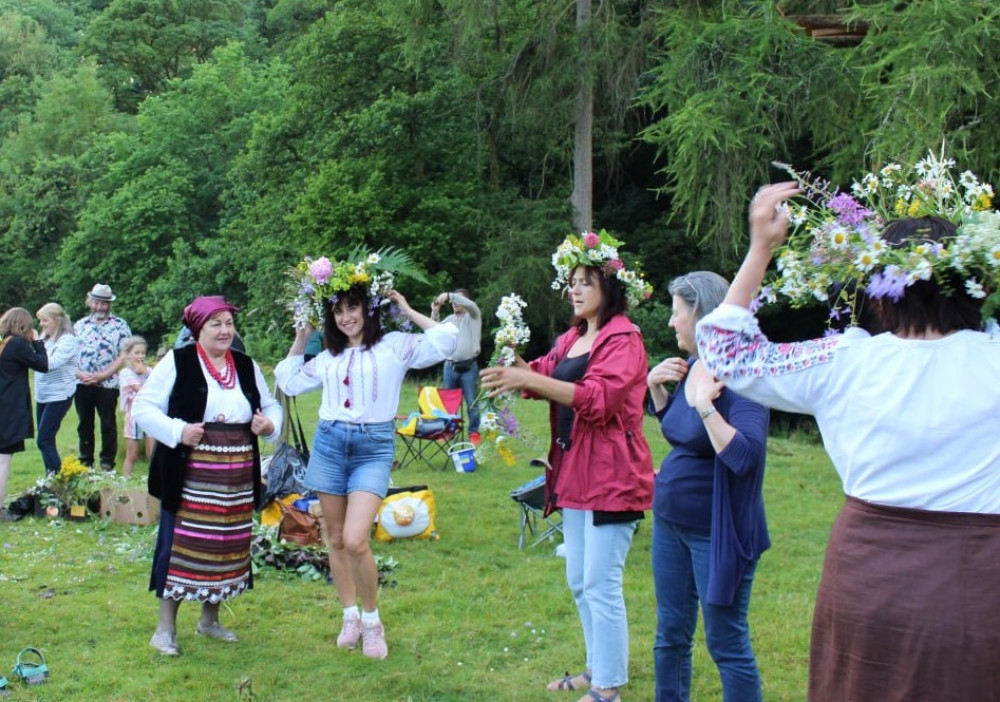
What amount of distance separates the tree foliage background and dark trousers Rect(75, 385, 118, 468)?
7.76 meters

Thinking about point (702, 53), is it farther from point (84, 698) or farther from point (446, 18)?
point (84, 698)

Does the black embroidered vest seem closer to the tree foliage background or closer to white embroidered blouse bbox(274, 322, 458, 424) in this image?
white embroidered blouse bbox(274, 322, 458, 424)

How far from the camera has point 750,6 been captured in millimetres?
14938

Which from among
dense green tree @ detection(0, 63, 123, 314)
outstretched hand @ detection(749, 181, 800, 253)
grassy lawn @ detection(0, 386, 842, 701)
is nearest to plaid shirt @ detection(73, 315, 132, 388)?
grassy lawn @ detection(0, 386, 842, 701)

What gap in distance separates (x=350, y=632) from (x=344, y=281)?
180cm

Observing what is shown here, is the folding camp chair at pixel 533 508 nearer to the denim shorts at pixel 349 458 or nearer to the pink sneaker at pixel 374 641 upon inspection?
the pink sneaker at pixel 374 641

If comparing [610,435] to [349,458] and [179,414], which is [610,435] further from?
[179,414]

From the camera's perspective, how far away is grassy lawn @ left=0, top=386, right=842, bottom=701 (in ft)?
15.8

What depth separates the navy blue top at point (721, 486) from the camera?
3.46m

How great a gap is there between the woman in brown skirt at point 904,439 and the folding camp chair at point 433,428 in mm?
8106

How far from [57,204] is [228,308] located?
37232 mm

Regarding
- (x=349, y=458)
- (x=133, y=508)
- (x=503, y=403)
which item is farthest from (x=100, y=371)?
(x=503, y=403)

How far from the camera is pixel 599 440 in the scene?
14.0 ft

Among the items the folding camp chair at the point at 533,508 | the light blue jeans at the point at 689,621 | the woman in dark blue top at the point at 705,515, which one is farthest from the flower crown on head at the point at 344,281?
the folding camp chair at the point at 533,508
